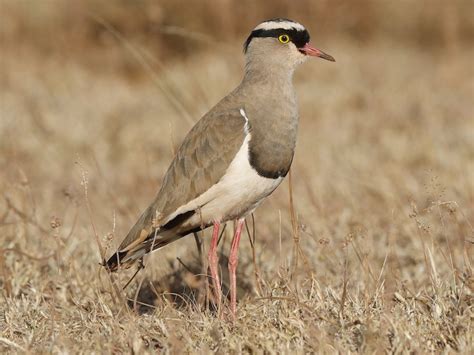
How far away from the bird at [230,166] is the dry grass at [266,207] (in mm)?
177

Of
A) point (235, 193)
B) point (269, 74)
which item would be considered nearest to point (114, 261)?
point (235, 193)

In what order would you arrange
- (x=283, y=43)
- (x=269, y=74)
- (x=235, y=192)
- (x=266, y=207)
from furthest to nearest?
(x=266, y=207) → (x=283, y=43) → (x=269, y=74) → (x=235, y=192)

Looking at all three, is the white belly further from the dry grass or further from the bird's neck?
the bird's neck

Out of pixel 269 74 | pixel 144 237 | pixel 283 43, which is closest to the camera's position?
pixel 144 237

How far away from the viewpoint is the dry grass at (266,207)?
134 inches

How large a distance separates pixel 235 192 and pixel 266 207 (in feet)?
7.87

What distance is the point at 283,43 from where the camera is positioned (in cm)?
427

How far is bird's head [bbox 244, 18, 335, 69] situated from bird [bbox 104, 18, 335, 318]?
2.4 inches

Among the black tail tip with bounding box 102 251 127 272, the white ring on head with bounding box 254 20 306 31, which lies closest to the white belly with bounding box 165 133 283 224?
the black tail tip with bounding box 102 251 127 272

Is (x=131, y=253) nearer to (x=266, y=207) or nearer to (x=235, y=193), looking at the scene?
(x=235, y=193)

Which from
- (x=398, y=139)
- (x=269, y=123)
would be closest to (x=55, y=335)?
(x=269, y=123)

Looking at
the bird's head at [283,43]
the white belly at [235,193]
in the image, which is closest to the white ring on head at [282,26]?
the bird's head at [283,43]

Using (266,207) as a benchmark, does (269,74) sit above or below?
above

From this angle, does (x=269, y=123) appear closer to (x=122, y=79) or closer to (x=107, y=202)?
(x=107, y=202)
